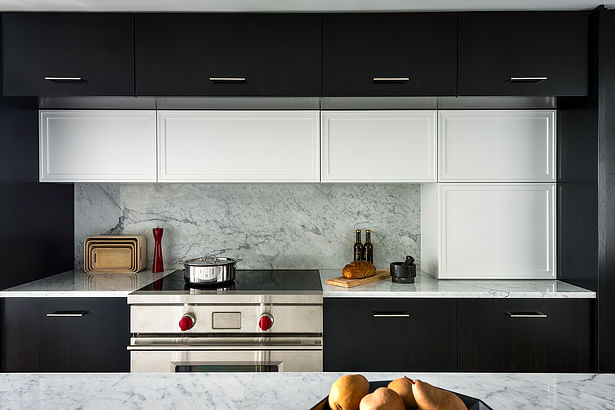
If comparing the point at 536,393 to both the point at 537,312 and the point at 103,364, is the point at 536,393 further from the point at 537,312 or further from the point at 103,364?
the point at 103,364

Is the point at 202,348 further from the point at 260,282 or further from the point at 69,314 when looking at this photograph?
the point at 69,314

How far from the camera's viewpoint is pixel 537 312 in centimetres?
226

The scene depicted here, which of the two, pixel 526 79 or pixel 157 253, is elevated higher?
pixel 526 79

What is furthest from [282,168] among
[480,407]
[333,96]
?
[480,407]

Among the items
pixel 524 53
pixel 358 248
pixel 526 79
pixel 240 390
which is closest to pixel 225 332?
pixel 358 248

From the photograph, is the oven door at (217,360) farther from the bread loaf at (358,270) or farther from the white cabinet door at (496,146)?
the white cabinet door at (496,146)

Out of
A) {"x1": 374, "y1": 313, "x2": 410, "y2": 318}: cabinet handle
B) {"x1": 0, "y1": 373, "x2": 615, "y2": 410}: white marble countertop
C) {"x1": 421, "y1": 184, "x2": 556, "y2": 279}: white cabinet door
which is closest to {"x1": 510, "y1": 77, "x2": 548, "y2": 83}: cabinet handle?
{"x1": 421, "y1": 184, "x2": 556, "y2": 279}: white cabinet door

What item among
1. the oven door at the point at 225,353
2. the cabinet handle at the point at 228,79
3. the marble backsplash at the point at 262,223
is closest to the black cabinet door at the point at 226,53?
the cabinet handle at the point at 228,79

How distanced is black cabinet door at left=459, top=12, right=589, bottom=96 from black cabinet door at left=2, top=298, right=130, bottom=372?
7.13ft

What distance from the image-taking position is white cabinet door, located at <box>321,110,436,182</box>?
2.57 meters

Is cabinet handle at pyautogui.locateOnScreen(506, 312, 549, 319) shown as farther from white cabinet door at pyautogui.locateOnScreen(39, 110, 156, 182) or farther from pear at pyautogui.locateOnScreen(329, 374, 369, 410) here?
white cabinet door at pyautogui.locateOnScreen(39, 110, 156, 182)

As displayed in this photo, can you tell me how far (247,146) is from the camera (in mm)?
2582

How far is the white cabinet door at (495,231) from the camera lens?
8.37 feet

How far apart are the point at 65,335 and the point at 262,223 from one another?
1.27m
